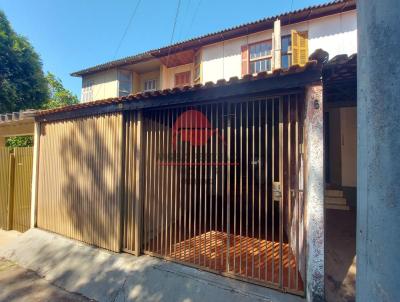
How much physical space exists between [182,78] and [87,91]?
6.64 metres

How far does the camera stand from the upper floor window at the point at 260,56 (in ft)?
30.8

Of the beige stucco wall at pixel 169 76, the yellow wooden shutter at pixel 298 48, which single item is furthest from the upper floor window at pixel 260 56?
the beige stucco wall at pixel 169 76

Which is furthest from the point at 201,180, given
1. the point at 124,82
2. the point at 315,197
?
the point at 124,82

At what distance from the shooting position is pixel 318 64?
324 cm

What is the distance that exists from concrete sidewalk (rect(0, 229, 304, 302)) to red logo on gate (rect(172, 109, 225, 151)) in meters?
2.42

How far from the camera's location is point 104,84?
1428 cm

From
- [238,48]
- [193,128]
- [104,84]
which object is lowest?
[193,128]

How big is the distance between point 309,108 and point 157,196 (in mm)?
3432

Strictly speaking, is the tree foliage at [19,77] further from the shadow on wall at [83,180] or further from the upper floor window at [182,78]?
the shadow on wall at [83,180]

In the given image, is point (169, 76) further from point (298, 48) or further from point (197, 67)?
point (298, 48)

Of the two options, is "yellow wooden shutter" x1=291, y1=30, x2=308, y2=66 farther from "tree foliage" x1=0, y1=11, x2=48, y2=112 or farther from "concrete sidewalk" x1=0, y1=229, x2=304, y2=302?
"tree foliage" x1=0, y1=11, x2=48, y2=112

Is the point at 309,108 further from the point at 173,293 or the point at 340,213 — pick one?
the point at 340,213

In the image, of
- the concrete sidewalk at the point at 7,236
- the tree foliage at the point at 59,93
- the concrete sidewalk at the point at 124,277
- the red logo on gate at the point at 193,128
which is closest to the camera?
the concrete sidewalk at the point at 124,277

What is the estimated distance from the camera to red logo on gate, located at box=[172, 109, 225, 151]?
5.01 metres
